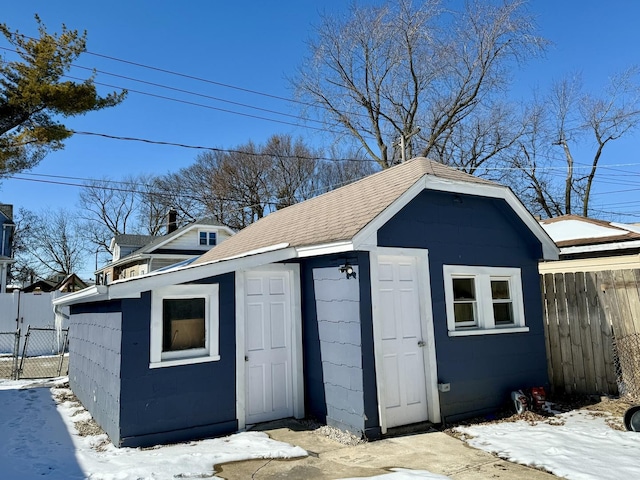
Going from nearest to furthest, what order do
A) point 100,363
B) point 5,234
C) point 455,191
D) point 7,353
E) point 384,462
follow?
point 384,462 → point 100,363 → point 455,191 → point 7,353 → point 5,234

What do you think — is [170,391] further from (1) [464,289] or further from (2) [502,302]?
(2) [502,302]

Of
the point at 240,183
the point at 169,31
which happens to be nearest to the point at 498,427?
the point at 169,31

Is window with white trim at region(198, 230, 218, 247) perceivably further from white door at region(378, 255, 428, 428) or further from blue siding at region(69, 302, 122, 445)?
white door at region(378, 255, 428, 428)

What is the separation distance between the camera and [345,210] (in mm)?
6906

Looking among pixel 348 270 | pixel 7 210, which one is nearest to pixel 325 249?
pixel 348 270

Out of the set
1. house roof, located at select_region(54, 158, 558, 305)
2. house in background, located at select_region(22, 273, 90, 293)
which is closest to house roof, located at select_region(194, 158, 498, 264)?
house roof, located at select_region(54, 158, 558, 305)

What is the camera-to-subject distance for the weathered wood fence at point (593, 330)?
6434 millimetres

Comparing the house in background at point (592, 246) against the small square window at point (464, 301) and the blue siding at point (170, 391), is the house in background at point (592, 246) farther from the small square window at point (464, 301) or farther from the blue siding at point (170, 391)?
the blue siding at point (170, 391)

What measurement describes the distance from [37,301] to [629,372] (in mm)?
19910

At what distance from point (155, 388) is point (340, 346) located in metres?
2.39

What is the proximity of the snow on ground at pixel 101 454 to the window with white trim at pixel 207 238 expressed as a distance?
18.0m

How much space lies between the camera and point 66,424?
21.1 feet

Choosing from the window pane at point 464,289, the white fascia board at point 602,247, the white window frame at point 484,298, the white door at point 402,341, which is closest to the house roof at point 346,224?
the white door at point 402,341

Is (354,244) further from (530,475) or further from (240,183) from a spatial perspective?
(240,183)
